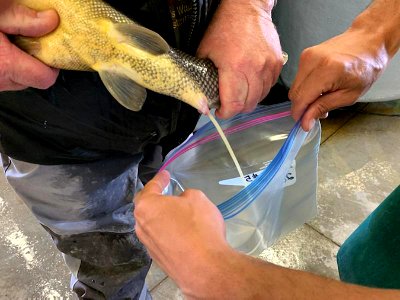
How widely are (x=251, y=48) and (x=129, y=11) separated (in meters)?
0.21

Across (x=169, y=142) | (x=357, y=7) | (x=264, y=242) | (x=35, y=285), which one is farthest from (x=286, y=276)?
(x=357, y=7)

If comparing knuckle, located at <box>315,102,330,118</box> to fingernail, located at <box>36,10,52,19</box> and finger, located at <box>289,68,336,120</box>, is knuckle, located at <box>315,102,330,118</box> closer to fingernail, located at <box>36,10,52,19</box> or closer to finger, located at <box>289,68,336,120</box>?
finger, located at <box>289,68,336,120</box>

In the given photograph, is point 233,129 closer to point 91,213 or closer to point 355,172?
point 91,213

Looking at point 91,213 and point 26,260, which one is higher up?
point 91,213

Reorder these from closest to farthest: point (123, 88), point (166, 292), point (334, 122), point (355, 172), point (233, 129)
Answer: point (123, 88) → point (233, 129) → point (166, 292) → point (355, 172) → point (334, 122)

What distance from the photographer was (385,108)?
2102 mm

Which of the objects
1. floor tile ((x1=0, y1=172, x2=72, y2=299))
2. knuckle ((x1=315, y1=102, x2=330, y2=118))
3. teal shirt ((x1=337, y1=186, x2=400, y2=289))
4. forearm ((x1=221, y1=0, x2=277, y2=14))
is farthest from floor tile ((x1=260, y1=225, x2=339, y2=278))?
forearm ((x1=221, y1=0, x2=277, y2=14))

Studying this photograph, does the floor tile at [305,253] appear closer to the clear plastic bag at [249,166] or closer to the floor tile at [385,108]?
the clear plastic bag at [249,166]

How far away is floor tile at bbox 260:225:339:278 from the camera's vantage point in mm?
1555

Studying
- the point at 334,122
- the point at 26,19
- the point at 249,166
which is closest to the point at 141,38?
the point at 26,19

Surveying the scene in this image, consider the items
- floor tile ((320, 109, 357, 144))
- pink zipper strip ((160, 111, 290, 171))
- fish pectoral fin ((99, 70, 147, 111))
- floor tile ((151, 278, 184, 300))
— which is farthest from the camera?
floor tile ((320, 109, 357, 144))

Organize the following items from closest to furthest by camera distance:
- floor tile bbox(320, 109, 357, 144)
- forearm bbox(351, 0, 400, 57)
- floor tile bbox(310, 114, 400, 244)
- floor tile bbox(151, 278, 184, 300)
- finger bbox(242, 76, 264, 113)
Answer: finger bbox(242, 76, 264, 113)
forearm bbox(351, 0, 400, 57)
floor tile bbox(151, 278, 184, 300)
floor tile bbox(310, 114, 400, 244)
floor tile bbox(320, 109, 357, 144)

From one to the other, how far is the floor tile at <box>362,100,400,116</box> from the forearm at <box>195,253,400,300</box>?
1666mm

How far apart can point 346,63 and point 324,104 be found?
0.08 metres
